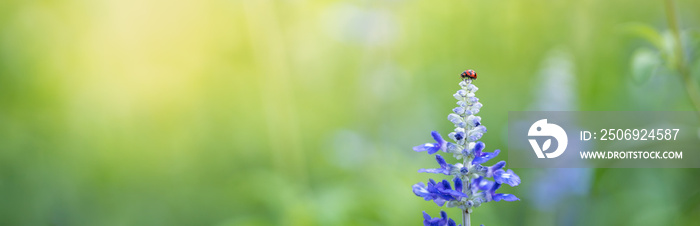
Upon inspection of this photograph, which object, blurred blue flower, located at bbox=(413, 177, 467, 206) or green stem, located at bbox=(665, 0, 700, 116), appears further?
green stem, located at bbox=(665, 0, 700, 116)

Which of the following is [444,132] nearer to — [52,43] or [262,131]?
[262,131]

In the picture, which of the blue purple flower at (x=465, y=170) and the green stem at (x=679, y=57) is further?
the green stem at (x=679, y=57)

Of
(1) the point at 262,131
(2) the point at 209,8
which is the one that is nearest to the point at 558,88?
(1) the point at 262,131

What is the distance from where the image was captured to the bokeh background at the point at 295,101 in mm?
2143

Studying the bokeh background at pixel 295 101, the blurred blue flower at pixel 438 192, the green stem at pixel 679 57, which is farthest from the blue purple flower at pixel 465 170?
the bokeh background at pixel 295 101

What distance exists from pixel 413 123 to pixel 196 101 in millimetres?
1306

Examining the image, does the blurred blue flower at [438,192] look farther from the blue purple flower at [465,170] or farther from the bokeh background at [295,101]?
the bokeh background at [295,101]

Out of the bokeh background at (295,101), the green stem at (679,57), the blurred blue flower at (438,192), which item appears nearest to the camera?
the blurred blue flower at (438,192)

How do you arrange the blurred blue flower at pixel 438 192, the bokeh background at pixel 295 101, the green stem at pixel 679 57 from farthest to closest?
the bokeh background at pixel 295 101, the green stem at pixel 679 57, the blurred blue flower at pixel 438 192

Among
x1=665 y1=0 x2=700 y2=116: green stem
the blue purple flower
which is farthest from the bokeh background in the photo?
the blue purple flower

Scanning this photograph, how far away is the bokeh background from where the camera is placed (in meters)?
2.14

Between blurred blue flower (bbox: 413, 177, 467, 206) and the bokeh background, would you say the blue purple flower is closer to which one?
blurred blue flower (bbox: 413, 177, 467, 206)

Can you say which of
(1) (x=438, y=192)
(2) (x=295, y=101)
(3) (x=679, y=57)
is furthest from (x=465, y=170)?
(2) (x=295, y=101)

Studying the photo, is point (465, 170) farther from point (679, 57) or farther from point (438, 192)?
point (679, 57)
